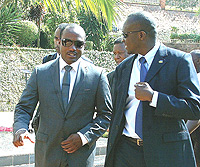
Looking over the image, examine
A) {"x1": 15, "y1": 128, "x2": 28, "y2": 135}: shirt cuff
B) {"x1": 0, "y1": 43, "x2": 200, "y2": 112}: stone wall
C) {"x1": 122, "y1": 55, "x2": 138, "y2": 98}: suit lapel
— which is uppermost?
{"x1": 122, "y1": 55, "x2": 138, "y2": 98}: suit lapel

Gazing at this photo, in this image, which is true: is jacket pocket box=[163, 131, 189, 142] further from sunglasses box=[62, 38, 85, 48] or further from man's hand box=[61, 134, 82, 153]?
sunglasses box=[62, 38, 85, 48]

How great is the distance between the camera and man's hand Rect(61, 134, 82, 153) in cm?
342

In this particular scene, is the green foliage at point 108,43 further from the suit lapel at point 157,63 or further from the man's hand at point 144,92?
the man's hand at point 144,92

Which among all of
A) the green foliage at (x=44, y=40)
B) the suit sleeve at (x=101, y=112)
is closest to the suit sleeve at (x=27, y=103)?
the suit sleeve at (x=101, y=112)

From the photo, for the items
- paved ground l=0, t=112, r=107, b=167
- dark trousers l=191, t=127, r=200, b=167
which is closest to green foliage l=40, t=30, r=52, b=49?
paved ground l=0, t=112, r=107, b=167

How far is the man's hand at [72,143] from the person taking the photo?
3.42 m

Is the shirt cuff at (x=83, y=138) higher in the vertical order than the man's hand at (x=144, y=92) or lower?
lower

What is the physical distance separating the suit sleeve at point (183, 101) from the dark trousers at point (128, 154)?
49cm

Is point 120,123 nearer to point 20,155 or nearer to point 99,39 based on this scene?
point 20,155

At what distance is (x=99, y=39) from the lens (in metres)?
22.6

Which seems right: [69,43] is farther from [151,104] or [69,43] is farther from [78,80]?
[151,104]

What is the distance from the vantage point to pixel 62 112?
3508 millimetres

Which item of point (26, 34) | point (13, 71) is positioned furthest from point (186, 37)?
point (13, 71)

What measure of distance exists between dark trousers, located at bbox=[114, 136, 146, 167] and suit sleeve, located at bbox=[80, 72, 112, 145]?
0.70 feet
